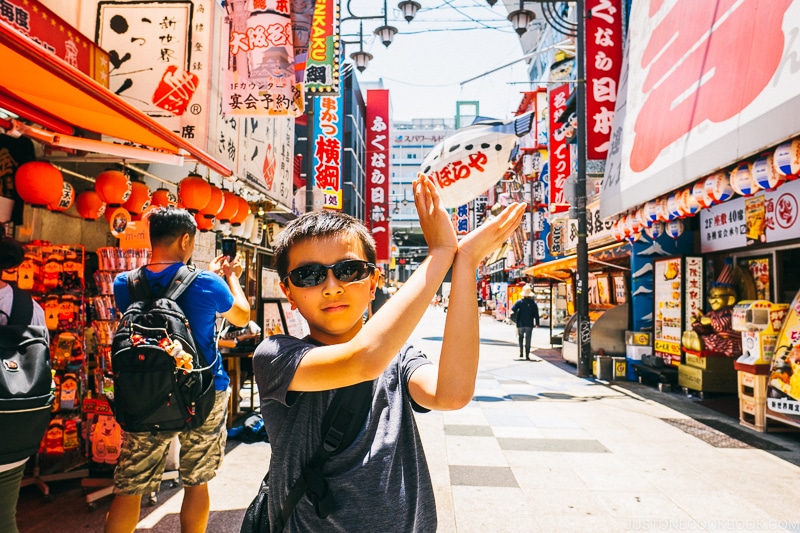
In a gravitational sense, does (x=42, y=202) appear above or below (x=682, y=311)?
above

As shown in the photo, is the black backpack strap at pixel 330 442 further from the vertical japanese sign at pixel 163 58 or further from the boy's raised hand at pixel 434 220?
the vertical japanese sign at pixel 163 58

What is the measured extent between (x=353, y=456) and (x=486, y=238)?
0.76m

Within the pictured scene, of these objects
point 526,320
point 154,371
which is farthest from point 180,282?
point 526,320

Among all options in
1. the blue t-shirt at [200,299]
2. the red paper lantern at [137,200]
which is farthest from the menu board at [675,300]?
the red paper lantern at [137,200]

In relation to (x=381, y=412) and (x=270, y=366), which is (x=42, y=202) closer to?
(x=270, y=366)

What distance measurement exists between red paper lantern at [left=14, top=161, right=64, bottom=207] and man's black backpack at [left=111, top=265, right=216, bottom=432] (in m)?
2.34

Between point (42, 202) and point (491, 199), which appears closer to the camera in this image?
point (42, 202)

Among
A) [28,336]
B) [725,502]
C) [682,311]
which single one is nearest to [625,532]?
[725,502]

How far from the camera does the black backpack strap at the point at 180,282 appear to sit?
9.59 ft

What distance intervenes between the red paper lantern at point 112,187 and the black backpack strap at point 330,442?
447cm

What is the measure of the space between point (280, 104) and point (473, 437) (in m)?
5.14

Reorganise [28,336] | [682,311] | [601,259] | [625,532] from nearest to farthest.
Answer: [28,336] → [625,532] → [682,311] → [601,259]

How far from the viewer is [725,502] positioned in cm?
438

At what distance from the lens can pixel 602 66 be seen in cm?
1014
